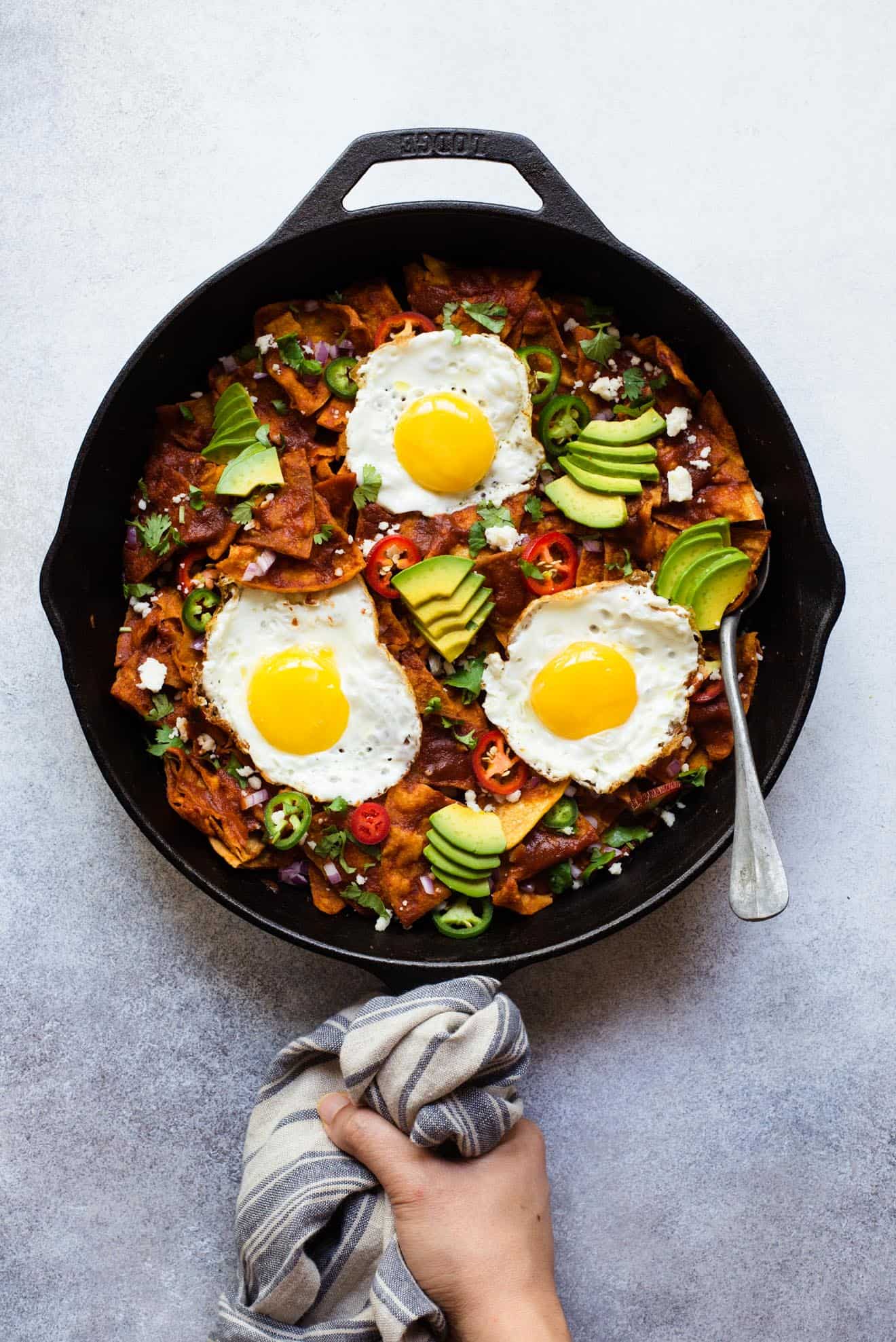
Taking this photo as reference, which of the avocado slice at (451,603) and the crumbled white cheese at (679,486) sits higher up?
the crumbled white cheese at (679,486)

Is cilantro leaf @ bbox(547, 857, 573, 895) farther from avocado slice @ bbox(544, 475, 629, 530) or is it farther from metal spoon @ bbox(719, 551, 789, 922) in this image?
avocado slice @ bbox(544, 475, 629, 530)

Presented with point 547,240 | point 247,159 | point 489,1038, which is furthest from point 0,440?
point 489,1038

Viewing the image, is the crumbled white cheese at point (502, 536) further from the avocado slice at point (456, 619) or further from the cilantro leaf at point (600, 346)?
the cilantro leaf at point (600, 346)

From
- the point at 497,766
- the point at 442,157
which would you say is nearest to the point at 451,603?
the point at 497,766

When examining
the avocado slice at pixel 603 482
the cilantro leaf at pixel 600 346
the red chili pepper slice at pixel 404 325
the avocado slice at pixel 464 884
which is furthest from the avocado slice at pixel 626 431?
the avocado slice at pixel 464 884

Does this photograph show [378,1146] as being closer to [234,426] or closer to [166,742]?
[166,742]

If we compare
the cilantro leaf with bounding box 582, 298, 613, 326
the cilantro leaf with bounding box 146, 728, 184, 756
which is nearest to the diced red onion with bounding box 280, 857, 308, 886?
the cilantro leaf with bounding box 146, 728, 184, 756

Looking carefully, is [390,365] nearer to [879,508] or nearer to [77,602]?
[77,602]
